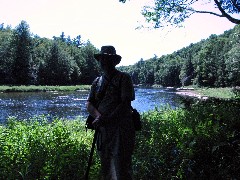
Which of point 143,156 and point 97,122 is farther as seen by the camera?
point 143,156

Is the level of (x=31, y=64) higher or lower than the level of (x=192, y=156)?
higher

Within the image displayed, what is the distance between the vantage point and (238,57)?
6612 cm

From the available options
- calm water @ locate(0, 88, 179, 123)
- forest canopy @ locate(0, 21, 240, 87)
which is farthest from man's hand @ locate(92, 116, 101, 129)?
forest canopy @ locate(0, 21, 240, 87)

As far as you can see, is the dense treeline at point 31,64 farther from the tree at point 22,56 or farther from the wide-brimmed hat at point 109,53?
the wide-brimmed hat at point 109,53

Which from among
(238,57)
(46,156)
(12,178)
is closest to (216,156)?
(46,156)

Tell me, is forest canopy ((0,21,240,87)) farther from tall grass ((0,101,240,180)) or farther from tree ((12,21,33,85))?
tall grass ((0,101,240,180))

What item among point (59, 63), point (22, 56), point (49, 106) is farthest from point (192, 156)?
point (59, 63)

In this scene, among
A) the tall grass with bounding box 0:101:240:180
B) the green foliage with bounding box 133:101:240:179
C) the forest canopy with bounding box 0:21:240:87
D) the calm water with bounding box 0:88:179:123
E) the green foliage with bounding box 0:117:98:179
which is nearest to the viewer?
the green foliage with bounding box 0:117:98:179

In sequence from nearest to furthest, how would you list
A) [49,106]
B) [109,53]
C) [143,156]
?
[109,53] < [143,156] < [49,106]

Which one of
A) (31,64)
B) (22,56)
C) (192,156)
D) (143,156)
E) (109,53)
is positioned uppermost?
(22,56)

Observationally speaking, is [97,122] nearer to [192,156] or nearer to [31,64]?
[192,156]

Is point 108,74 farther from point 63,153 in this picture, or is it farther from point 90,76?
point 90,76

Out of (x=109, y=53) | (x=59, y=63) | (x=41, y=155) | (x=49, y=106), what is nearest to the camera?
(x=109, y=53)

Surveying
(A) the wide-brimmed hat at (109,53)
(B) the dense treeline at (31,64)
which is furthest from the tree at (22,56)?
(A) the wide-brimmed hat at (109,53)
